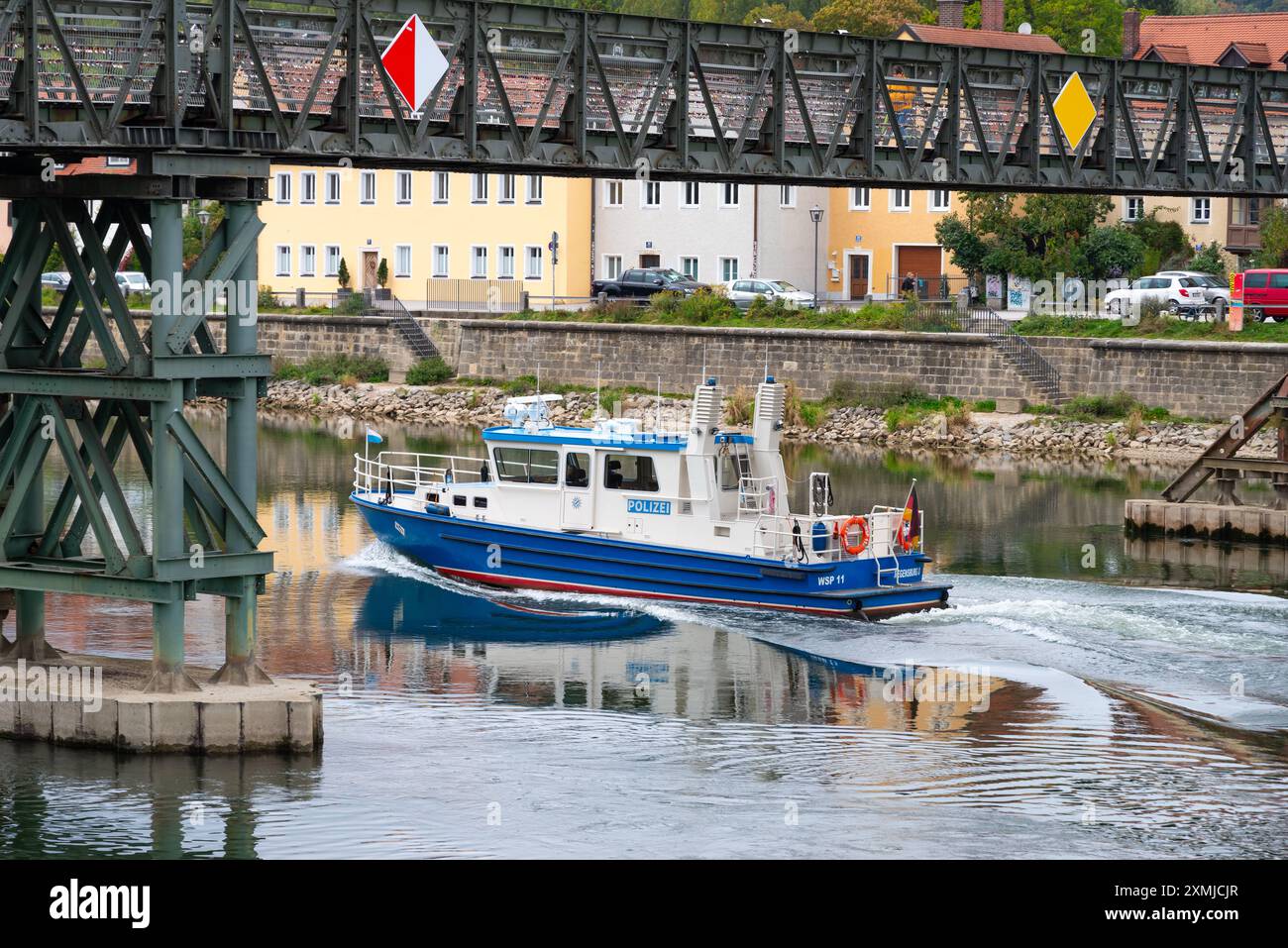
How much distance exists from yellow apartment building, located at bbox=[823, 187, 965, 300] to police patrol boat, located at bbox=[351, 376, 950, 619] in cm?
4263

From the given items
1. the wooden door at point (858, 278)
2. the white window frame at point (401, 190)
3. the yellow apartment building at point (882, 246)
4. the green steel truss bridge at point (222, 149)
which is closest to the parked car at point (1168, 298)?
the yellow apartment building at point (882, 246)

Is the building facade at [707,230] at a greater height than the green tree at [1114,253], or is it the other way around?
the building facade at [707,230]

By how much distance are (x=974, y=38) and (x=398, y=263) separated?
24609 millimetres

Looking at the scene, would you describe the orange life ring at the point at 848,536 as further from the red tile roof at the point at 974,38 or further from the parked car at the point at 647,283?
the red tile roof at the point at 974,38

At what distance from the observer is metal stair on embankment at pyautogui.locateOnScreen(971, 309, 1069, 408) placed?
2435 inches

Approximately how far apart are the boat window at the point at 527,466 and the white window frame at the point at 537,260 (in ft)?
137

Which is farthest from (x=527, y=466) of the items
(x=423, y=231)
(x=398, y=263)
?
(x=398, y=263)

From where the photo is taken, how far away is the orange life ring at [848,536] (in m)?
34.7

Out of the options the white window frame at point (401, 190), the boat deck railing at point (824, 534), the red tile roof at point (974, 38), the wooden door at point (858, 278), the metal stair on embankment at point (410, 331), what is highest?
the red tile roof at point (974, 38)

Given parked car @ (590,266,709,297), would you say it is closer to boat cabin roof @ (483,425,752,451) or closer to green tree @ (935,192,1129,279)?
green tree @ (935,192,1129,279)

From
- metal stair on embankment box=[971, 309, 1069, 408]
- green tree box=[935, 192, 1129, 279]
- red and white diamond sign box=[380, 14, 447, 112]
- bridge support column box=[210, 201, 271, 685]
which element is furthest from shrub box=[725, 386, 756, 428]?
bridge support column box=[210, 201, 271, 685]

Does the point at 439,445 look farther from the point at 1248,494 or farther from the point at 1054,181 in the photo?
the point at 1054,181

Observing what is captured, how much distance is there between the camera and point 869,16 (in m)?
101
